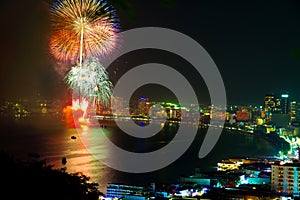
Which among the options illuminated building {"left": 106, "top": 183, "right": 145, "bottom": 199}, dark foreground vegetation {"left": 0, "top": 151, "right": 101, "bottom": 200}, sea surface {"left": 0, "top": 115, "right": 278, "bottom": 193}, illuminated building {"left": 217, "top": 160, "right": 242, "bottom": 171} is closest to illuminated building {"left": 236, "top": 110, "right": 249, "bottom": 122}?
sea surface {"left": 0, "top": 115, "right": 278, "bottom": 193}

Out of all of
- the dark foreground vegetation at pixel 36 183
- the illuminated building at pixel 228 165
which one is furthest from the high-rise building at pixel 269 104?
the dark foreground vegetation at pixel 36 183

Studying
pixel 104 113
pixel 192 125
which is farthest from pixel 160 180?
pixel 192 125

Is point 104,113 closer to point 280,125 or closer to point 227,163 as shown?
point 280,125

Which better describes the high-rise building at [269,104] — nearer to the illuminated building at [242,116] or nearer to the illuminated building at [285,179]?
the illuminated building at [242,116]

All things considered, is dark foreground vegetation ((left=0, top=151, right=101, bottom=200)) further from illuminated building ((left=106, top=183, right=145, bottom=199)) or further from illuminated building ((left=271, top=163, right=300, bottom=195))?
illuminated building ((left=271, top=163, right=300, bottom=195))

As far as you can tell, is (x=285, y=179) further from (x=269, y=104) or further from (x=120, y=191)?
(x=269, y=104)
